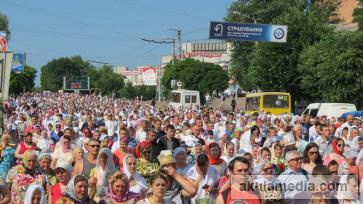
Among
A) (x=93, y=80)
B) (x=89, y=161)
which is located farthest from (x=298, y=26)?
(x=93, y=80)

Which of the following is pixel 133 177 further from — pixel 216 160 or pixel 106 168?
pixel 216 160

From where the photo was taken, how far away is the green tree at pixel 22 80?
114 metres

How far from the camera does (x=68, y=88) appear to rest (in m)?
136

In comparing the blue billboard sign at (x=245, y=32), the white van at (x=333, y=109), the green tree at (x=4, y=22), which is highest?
the green tree at (x=4, y=22)

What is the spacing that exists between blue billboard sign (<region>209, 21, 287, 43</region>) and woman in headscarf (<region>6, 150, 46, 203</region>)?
25.6 meters

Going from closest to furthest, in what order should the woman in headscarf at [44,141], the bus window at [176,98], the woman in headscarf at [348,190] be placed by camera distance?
the woman in headscarf at [348,190]
the woman in headscarf at [44,141]
the bus window at [176,98]

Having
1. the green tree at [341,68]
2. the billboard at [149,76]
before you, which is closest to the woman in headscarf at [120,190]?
the green tree at [341,68]

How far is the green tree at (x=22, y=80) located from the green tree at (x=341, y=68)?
231ft

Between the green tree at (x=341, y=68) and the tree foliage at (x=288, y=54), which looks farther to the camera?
the tree foliage at (x=288, y=54)

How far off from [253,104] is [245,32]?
710 cm

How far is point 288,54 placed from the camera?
48969mm

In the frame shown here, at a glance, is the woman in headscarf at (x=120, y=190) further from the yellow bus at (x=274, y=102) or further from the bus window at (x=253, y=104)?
the bus window at (x=253, y=104)

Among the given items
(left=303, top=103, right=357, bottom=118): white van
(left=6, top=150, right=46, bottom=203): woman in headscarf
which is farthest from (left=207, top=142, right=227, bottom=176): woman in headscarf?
(left=303, top=103, right=357, bottom=118): white van

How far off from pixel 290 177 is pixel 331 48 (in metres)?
35.3
